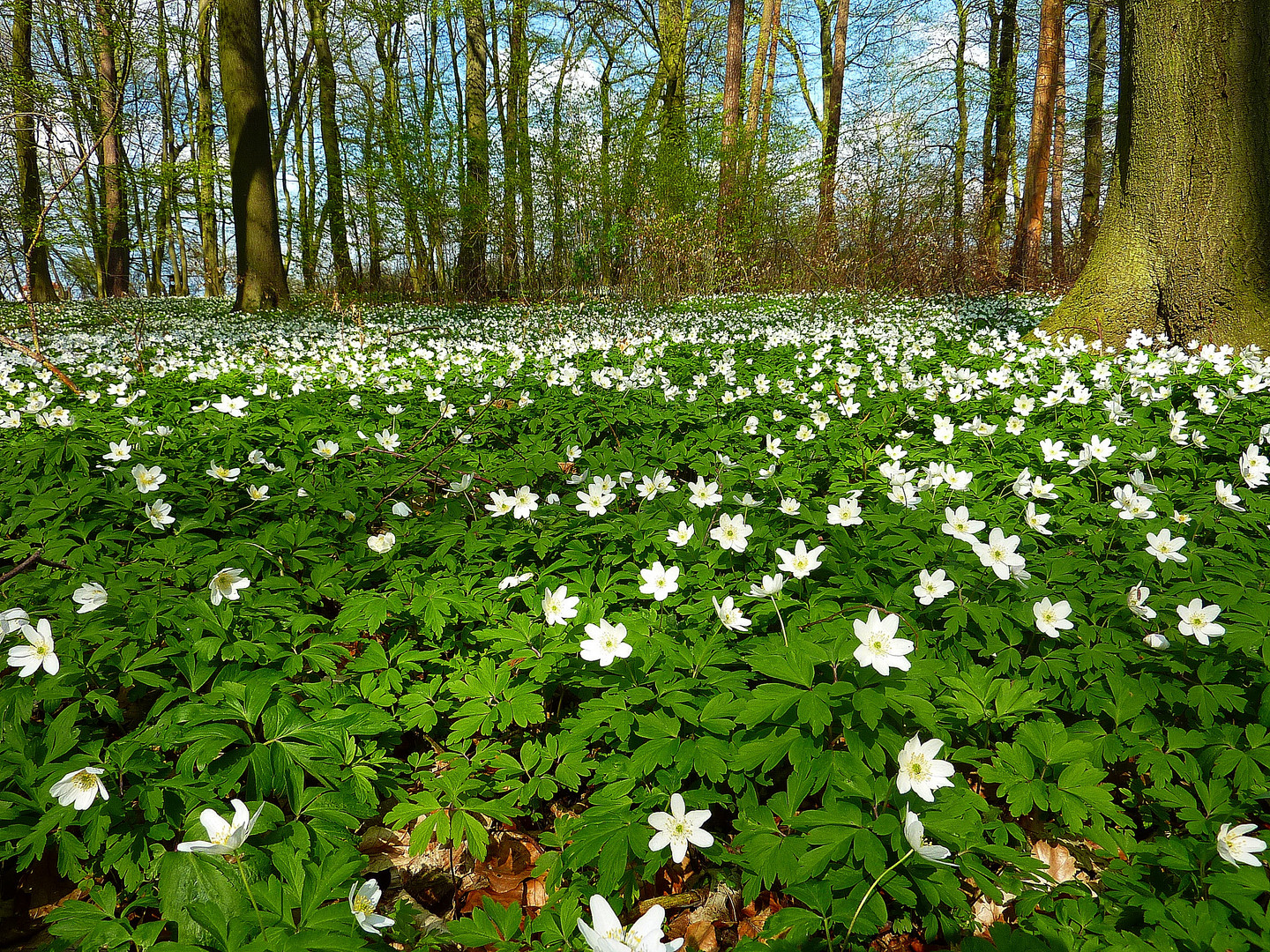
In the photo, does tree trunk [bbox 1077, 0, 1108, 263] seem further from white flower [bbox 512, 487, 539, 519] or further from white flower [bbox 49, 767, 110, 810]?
white flower [bbox 49, 767, 110, 810]

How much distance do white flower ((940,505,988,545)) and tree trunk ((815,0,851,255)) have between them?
12.0m

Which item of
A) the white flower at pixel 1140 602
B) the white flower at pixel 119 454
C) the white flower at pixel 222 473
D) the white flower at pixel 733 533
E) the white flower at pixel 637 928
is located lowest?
the white flower at pixel 637 928

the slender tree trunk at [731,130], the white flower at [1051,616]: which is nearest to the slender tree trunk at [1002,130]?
the slender tree trunk at [731,130]

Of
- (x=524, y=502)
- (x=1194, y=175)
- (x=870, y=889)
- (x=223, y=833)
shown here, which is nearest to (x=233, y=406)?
(x=524, y=502)

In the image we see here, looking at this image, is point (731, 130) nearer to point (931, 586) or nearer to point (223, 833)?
point (931, 586)

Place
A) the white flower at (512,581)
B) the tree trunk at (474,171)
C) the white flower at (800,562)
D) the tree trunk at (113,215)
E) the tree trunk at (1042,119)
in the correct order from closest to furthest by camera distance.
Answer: the white flower at (800,562)
the white flower at (512,581)
the tree trunk at (1042,119)
the tree trunk at (113,215)
the tree trunk at (474,171)

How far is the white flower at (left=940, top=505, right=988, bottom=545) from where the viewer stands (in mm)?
2104

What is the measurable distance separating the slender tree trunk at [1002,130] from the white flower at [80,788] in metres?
15.6

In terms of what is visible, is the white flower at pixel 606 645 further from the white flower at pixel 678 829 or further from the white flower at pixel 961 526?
the white flower at pixel 961 526

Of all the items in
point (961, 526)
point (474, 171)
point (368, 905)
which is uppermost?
point (474, 171)

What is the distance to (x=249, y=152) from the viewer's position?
11.1 meters

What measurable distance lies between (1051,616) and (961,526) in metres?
0.42

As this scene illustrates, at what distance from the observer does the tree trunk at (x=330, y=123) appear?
1727 centimetres

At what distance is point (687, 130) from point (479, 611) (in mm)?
14342
